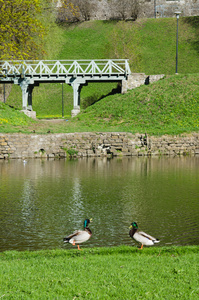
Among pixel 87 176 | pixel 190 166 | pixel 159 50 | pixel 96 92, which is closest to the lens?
pixel 87 176

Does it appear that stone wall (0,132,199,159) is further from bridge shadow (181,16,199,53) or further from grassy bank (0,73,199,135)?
bridge shadow (181,16,199,53)

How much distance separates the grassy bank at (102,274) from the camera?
561 cm

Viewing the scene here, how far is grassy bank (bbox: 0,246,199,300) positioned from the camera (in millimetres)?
5613

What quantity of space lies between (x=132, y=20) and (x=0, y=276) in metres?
73.1

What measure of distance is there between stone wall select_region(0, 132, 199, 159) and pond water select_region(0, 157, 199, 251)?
5543 mm

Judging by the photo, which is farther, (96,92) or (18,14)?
(96,92)

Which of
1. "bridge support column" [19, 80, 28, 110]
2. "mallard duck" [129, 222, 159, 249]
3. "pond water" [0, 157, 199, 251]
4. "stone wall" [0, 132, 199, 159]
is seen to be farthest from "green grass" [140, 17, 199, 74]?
"mallard duck" [129, 222, 159, 249]

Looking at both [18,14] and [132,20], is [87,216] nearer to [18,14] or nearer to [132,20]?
[18,14]

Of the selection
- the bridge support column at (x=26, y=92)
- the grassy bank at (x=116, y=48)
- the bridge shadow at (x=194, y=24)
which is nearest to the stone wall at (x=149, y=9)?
the grassy bank at (x=116, y=48)

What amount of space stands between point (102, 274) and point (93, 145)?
78.4 ft

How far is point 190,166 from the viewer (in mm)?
23500

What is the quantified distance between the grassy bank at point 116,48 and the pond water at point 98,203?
30822 millimetres

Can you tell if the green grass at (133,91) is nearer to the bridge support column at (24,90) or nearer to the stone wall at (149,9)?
the stone wall at (149,9)

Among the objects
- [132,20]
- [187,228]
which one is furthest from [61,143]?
[132,20]
